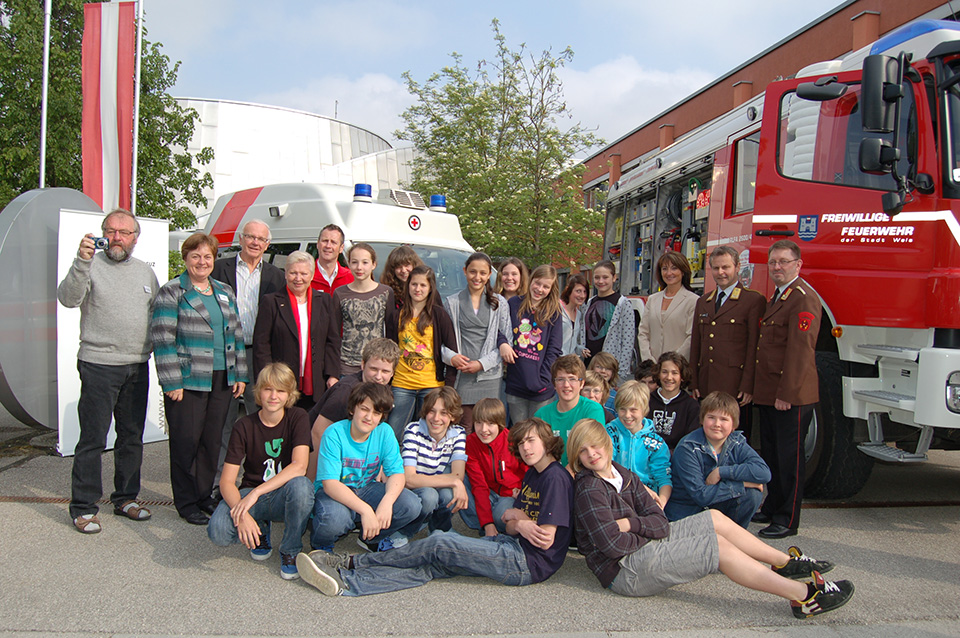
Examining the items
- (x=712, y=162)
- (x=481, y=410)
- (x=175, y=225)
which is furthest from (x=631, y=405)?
(x=175, y=225)

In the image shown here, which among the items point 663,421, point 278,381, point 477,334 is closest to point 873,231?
point 663,421

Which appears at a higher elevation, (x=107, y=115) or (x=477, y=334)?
(x=107, y=115)

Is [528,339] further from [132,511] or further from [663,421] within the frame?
[132,511]

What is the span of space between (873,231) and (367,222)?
5.09m

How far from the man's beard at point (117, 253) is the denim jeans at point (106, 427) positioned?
0.70 m

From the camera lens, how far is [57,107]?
1350cm

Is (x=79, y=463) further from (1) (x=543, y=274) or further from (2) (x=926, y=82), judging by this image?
(2) (x=926, y=82)

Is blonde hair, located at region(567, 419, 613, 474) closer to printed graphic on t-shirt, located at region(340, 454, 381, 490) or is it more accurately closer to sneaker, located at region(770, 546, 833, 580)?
sneaker, located at region(770, 546, 833, 580)

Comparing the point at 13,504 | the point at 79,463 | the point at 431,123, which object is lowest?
the point at 13,504

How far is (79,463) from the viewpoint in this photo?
4.38 meters

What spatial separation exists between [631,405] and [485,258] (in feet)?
5.18

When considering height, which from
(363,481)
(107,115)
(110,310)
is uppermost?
(107,115)

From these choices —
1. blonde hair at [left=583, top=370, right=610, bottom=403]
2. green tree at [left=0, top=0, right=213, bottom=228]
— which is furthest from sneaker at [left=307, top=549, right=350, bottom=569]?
green tree at [left=0, top=0, right=213, bottom=228]

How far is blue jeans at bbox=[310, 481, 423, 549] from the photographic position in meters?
3.81
